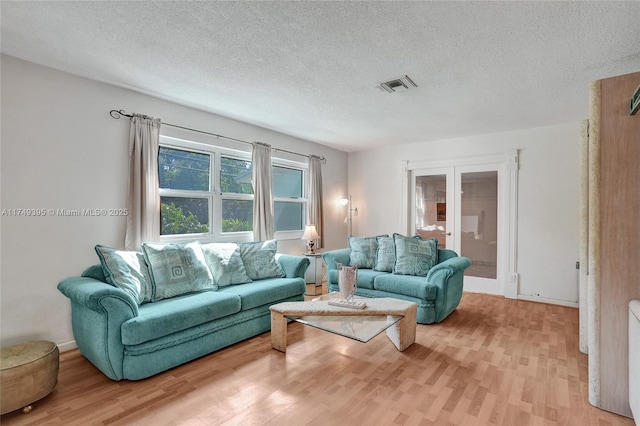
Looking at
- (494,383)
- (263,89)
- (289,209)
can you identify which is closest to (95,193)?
(263,89)

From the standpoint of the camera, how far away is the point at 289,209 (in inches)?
208

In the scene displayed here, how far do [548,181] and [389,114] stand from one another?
8.33 ft

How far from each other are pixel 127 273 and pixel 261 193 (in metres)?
2.07

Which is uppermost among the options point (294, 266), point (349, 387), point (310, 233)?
point (310, 233)

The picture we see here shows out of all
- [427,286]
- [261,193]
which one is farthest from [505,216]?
[261,193]

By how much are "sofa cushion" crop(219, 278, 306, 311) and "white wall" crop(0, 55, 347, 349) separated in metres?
1.34

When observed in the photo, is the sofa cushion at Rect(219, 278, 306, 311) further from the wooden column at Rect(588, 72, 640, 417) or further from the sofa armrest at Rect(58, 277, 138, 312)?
the wooden column at Rect(588, 72, 640, 417)

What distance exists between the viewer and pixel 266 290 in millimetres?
3271

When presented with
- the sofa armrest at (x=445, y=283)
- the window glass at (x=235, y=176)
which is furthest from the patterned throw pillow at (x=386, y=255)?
the window glass at (x=235, y=176)

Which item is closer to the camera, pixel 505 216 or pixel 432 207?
pixel 505 216

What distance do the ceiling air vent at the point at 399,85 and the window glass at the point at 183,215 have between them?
2.54 meters

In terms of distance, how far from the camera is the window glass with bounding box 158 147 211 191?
3668 millimetres

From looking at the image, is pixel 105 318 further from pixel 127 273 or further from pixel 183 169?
pixel 183 169

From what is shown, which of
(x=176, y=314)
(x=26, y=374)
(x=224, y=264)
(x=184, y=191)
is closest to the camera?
(x=26, y=374)
